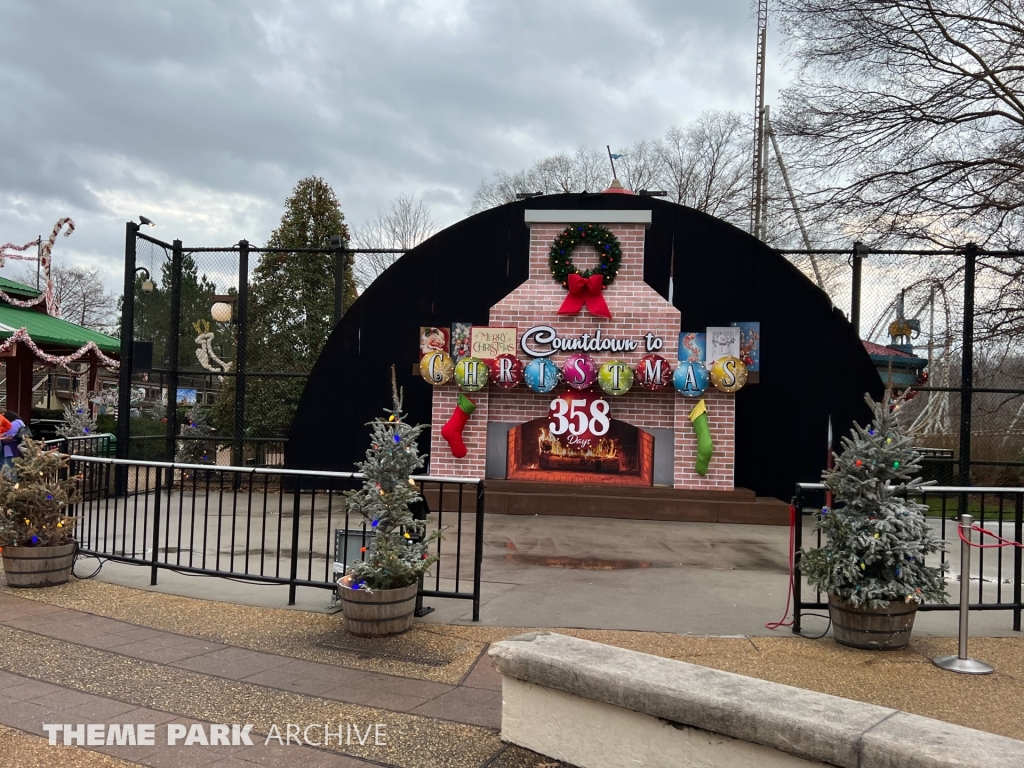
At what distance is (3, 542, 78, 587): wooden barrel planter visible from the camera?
7055mm

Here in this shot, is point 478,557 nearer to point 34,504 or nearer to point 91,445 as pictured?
point 34,504

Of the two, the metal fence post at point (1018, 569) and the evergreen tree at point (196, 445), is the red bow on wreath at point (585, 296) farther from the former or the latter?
the evergreen tree at point (196, 445)

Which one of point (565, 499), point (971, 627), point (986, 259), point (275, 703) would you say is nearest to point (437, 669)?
point (275, 703)

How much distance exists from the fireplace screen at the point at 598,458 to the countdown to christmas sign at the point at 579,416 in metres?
0.18

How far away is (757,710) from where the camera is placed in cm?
329

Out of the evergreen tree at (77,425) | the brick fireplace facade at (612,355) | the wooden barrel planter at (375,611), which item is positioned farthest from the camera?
the evergreen tree at (77,425)

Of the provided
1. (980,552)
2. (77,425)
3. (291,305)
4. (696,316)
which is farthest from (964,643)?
(77,425)

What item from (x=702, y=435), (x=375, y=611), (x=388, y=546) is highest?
(x=702, y=435)

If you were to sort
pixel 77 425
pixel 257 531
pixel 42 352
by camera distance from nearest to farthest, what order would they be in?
pixel 257 531, pixel 42 352, pixel 77 425

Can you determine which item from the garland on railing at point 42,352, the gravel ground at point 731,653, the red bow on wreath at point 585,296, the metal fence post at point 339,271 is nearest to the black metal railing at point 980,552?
the gravel ground at point 731,653

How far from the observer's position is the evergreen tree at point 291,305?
623 inches

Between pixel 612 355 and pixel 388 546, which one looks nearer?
pixel 388 546

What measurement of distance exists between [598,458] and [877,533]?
717cm

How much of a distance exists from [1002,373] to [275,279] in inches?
566
